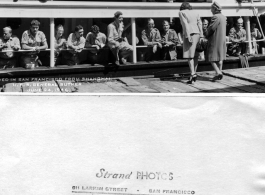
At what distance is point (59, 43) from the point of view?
1937mm

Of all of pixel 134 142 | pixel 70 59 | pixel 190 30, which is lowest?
pixel 134 142

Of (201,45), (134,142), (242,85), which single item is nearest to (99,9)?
(201,45)

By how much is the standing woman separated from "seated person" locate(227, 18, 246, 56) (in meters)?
0.26

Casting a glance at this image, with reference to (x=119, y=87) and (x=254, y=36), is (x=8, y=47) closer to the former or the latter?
(x=119, y=87)

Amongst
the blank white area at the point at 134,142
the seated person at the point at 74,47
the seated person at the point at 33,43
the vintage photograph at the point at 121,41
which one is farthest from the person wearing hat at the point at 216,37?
the blank white area at the point at 134,142

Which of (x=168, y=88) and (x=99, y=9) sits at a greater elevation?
(x=99, y=9)

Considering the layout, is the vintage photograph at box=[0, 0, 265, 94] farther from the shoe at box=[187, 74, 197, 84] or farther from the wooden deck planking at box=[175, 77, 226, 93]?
the wooden deck planking at box=[175, 77, 226, 93]

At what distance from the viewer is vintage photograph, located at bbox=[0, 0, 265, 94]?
5.82 feet

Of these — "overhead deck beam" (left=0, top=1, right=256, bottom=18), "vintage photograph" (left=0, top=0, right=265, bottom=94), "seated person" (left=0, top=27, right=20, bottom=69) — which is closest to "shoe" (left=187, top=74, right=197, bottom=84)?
"vintage photograph" (left=0, top=0, right=265, bottom=94)

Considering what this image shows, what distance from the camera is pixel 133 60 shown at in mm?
1987

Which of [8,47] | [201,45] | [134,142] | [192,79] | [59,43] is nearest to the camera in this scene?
[134,142]

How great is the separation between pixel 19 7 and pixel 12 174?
87 cm

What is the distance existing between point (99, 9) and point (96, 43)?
139 mm

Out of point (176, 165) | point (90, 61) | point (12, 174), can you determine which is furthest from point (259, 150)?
point (90, 61)
